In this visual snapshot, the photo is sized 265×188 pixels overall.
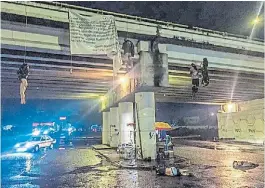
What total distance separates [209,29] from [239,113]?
78.6 feet

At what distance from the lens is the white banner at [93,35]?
436 inches

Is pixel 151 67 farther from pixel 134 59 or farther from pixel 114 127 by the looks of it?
pixel 114 127

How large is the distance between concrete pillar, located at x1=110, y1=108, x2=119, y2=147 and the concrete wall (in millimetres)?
16846

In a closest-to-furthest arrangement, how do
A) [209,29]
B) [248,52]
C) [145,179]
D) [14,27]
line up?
[145,179] < [14,27] < [209,29] < [248,52]

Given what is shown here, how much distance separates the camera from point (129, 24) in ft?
41.4

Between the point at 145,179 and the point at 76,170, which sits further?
the point at 76,170

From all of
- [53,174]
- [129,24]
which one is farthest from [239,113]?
[53,174]

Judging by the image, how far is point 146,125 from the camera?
48.4 feet

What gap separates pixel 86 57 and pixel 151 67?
3.64 metres

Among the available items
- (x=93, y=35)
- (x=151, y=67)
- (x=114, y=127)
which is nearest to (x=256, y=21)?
(x=151, y=67)

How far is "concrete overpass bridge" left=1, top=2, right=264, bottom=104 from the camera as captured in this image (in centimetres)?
1075

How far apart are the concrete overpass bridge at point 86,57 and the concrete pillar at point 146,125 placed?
251 centimetres

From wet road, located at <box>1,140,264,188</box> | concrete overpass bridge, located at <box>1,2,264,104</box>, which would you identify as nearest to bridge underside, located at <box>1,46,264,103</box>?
concrete overpass bridge, located at <box>1,2,264,104</box>

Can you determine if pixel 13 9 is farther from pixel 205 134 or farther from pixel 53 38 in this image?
pixel 205 134
